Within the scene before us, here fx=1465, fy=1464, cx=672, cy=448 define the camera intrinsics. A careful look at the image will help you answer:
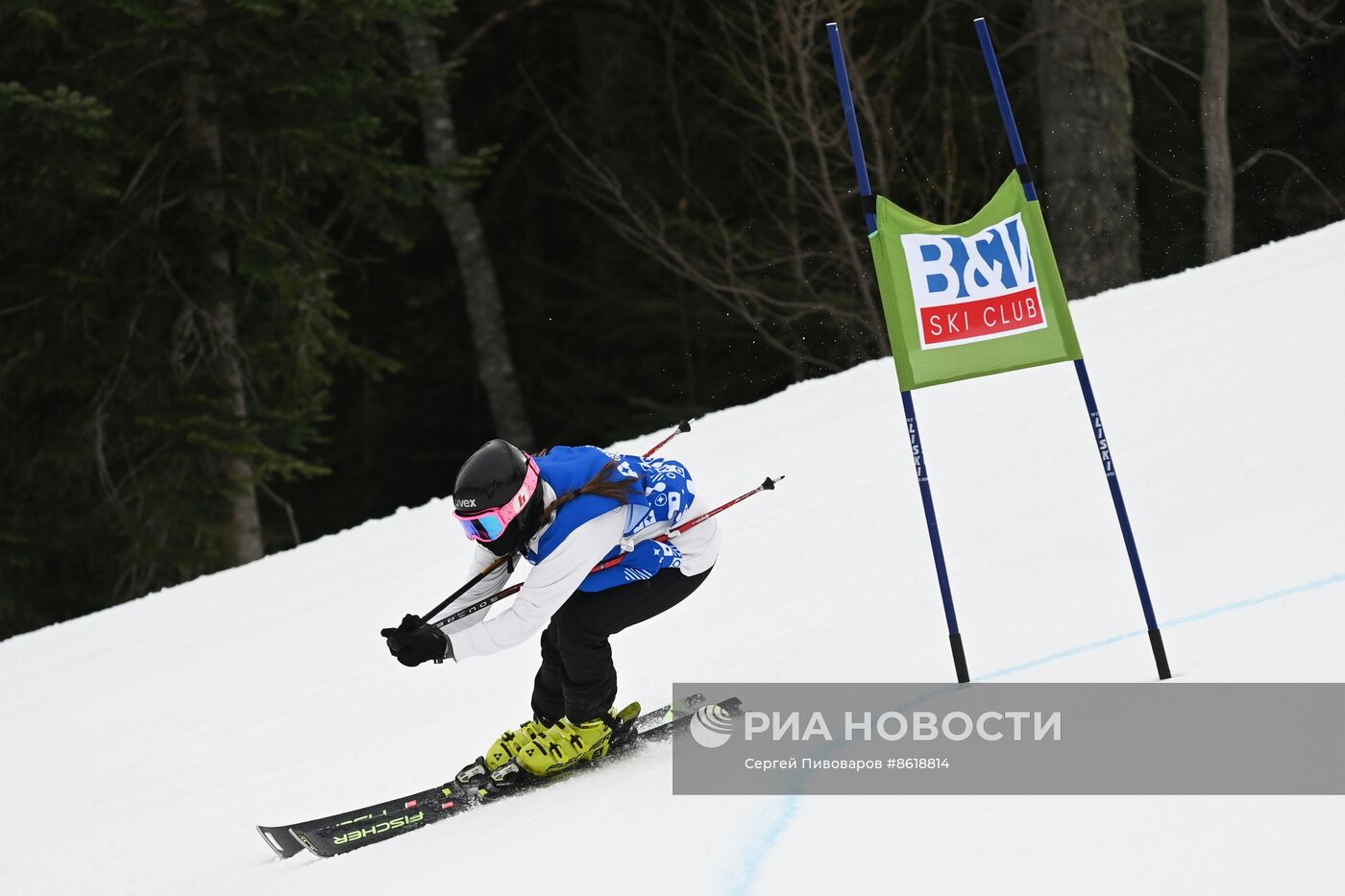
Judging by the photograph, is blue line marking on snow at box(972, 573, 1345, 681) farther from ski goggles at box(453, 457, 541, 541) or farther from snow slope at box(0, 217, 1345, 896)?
ski goggles at box(453, 457, 541, 541)

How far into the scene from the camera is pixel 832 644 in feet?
18.3

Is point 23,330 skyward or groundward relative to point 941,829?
skyward

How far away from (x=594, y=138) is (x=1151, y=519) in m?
14.8

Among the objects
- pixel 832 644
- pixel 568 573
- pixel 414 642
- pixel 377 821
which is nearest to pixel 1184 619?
pixel 832 644

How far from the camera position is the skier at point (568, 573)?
420 centimetres

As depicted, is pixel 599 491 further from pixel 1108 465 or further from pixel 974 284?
pixel 1108 465

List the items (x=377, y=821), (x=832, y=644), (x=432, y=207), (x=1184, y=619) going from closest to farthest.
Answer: (x=377, y=821) < (x=1184, y=619) < (x=832, y=644) < (x=432, y=207)

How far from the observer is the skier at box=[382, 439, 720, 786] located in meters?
4.20

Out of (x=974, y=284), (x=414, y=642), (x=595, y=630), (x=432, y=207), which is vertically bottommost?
(x=595, y=630)

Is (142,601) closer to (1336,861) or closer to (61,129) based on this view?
(61,129)

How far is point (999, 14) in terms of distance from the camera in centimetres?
1805

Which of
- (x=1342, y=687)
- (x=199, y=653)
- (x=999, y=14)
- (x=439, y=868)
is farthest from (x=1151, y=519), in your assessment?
(x=999, y=14)

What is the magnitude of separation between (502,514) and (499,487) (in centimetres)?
8

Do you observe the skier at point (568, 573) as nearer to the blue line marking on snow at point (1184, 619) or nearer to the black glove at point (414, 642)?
the black glove at point (414, 642)
